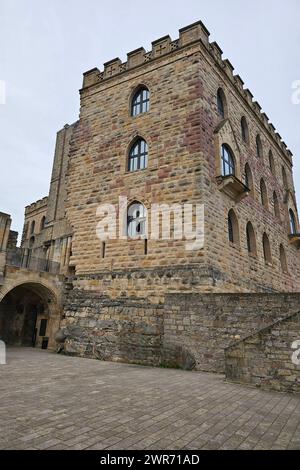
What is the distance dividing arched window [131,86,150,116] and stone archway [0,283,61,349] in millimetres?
8631

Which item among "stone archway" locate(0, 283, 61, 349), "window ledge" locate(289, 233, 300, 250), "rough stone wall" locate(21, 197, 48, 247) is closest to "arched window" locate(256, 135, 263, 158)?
"window ledge" locate(289, 233, 300, 250)

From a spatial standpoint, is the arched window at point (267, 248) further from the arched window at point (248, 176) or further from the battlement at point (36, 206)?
the battlement at point (36, 206)

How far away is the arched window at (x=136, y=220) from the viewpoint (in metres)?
11.1

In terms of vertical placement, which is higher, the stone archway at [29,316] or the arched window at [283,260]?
the arched window at [283,260]

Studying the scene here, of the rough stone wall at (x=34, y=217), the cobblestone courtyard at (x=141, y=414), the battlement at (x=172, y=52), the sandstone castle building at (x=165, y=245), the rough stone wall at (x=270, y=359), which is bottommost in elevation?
the cobblestone courtyard at (x=141, y=414)

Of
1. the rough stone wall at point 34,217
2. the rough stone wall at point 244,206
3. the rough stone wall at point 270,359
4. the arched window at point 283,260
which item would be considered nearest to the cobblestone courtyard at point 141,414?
the rough stone wall at point 270,359

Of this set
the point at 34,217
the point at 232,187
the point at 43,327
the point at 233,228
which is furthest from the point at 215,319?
the point at 34,217

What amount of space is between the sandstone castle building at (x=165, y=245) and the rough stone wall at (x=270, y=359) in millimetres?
21

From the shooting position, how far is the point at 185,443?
303 centimetres

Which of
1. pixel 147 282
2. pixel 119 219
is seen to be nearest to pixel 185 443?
pixel 147 282

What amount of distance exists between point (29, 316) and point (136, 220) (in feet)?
25.4

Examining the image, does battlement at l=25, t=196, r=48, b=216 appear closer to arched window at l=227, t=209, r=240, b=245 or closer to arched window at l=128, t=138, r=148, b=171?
arched window at l=128, t=138, r=148, b=171

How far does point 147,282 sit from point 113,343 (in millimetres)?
2425

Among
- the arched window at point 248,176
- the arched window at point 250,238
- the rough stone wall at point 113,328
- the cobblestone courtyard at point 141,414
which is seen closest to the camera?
the cobblestone courtyard at point 141,414
